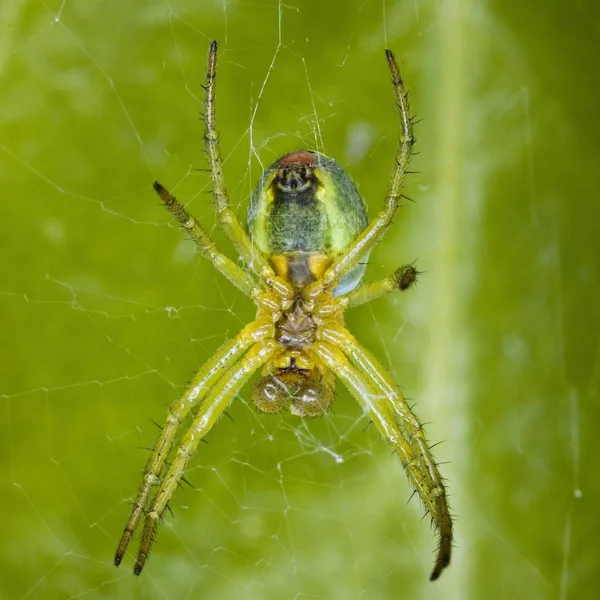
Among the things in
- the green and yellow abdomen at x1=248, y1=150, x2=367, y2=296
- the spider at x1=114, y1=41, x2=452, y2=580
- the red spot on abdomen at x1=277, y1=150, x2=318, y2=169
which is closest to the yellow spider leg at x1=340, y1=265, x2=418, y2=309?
the spider at x1=114, y1=41, x2=452, y2=580

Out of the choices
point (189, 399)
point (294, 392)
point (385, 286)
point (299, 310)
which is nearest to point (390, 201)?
point (385, 286)

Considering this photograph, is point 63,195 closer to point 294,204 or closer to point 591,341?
point 294,204

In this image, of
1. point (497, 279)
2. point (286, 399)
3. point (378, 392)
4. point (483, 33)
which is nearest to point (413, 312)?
point (497, 279)

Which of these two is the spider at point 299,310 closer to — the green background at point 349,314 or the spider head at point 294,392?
the spider head at point 294,392

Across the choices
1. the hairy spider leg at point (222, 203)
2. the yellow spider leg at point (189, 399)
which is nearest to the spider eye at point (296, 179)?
the hairy spider leg at point (222, 203)

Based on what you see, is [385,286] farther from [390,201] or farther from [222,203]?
[222,203]

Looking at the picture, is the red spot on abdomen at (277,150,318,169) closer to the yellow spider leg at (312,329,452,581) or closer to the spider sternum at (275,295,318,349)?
the spider sternum at (275,295,318,349)

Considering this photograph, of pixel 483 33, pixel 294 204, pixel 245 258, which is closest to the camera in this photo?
pixel 294 204
